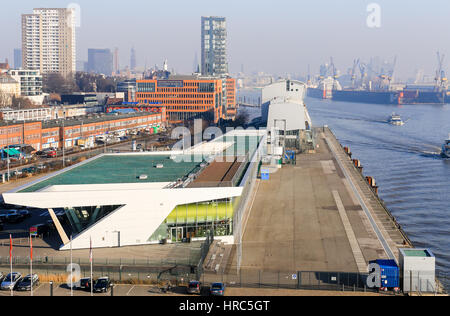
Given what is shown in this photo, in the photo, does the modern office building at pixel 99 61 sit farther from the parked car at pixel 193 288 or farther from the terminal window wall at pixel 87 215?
the parked car at pixel 193 288

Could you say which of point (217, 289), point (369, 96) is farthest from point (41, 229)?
point (369, 96)

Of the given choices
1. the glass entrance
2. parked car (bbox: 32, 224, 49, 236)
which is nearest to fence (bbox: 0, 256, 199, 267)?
the glass entrance

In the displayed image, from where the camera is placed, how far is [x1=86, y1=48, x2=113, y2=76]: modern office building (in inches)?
5906

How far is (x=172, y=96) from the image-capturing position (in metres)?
46.6

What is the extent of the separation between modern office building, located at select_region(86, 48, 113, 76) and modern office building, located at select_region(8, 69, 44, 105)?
9587 centimetres

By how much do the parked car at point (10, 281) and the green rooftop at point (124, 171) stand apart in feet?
9.09

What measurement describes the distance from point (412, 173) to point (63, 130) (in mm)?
15756

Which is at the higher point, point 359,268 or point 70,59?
point 70,59

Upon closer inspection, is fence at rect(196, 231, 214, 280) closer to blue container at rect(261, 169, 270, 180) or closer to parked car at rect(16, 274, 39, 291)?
parked car at rect(16, 274, 39, 291)

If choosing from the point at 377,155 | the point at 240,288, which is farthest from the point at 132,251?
the point at 377,155

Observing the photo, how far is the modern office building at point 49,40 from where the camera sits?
86.8 m

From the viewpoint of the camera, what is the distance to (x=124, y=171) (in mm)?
14539

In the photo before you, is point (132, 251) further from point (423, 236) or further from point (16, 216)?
point (423, 236)

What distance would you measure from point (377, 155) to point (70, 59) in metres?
66.3
